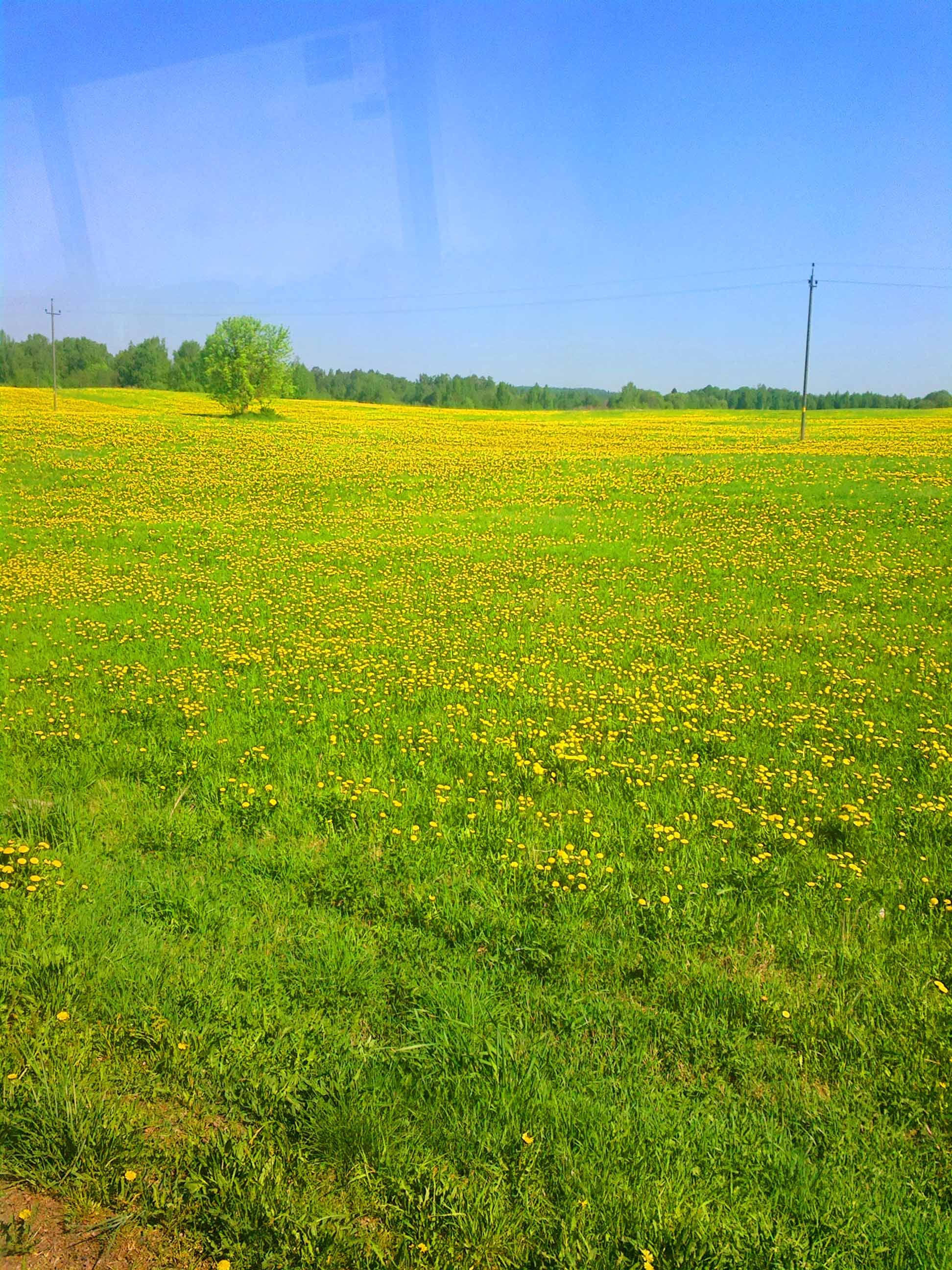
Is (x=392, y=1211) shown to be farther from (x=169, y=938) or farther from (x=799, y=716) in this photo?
(x=799, y=716)

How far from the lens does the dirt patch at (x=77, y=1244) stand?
2438 mm

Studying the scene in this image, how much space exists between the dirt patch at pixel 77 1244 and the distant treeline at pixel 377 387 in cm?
1022

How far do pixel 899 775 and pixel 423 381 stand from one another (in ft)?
274

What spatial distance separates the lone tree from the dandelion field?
37891mm

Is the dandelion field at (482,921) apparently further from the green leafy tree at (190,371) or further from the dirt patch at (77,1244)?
the green leafy tree at (190,371)

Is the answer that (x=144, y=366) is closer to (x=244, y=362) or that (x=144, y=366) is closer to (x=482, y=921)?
(x=244, y=362)

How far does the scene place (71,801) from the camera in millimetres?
5180

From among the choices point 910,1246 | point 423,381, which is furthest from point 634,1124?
point 423,381

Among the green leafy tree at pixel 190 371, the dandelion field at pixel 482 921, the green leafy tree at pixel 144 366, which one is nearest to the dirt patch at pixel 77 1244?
the dandelion field at pixel 482 921

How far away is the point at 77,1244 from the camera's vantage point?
8.18 feet

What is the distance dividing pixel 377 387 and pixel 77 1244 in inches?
2859

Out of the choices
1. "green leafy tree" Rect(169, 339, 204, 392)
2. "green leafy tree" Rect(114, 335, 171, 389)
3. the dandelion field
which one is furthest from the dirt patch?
"green leafy tree" Rect(169, 339, 204, 392)

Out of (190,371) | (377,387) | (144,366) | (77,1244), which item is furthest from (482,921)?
(377,387)

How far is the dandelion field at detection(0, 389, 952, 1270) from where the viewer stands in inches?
105
